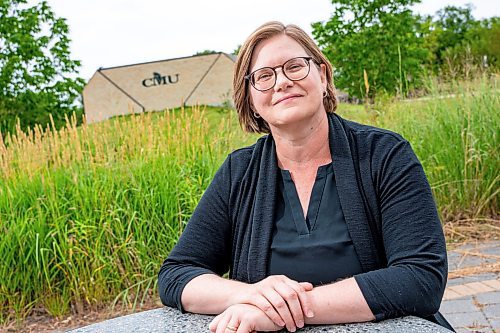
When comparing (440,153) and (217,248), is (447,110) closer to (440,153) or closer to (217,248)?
(440,153)

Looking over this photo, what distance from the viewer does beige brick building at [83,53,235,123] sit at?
16.7 metres

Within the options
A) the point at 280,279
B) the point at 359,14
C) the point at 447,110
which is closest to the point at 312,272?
the point at 280,279

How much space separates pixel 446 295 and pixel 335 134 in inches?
88.1

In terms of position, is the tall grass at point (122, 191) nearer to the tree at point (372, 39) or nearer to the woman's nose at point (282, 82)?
the woman's nose at point (282, 82)

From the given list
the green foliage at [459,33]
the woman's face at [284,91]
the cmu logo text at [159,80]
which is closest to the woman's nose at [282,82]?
the woman's face at [284,91]

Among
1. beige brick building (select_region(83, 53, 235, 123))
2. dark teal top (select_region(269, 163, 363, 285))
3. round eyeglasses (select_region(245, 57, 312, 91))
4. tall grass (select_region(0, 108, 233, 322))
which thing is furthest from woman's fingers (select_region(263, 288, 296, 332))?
beige brick building (select_region(83, 53, 235, 123))

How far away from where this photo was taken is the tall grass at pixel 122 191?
13.4 feet

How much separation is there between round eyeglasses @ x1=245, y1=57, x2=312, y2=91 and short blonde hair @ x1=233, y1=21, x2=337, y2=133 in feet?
0.22

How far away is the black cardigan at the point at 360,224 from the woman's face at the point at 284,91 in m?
0.12

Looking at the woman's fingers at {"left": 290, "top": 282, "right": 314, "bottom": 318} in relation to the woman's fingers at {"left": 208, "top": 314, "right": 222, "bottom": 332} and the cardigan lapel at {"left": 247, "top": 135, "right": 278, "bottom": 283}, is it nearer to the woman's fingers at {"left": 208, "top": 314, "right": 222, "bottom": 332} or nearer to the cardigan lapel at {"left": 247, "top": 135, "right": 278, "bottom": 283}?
the woman's fingers at {"left": 208, "top": 314, "right": 222, "bottom": 332}

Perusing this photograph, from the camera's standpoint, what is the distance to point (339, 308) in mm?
1451

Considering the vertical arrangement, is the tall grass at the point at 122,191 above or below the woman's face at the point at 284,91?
below

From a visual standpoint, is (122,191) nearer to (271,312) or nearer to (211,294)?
(211,294)

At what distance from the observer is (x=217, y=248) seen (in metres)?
1.91
